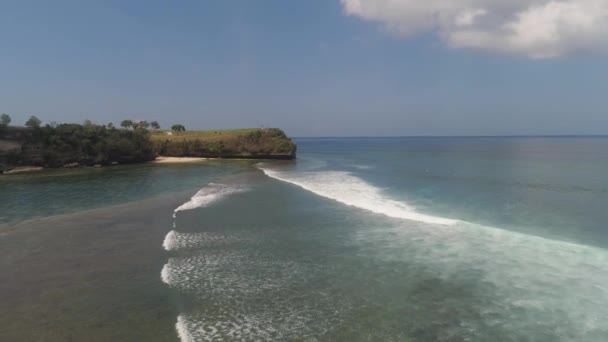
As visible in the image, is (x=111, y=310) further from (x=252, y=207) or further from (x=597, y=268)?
(x=597, y=268)

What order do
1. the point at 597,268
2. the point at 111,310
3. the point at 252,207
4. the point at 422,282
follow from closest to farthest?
the point at 111,310
the point at 422,282
the point at 597,268
the point at 252,207

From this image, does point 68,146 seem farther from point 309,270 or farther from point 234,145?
point 309,270

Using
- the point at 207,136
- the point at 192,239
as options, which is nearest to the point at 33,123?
the point at 207,136

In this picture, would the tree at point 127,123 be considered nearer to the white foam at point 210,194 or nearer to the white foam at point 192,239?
the white foam at point 210,194

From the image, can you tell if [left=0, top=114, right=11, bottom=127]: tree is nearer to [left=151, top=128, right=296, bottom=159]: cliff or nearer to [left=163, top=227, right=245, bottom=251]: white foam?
[left=151, top=128, right=296, bottom=159]: cliff

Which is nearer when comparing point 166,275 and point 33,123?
point 166,275

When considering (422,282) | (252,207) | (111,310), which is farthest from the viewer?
(252,207)

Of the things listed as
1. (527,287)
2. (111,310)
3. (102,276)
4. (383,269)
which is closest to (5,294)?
(102,276)
